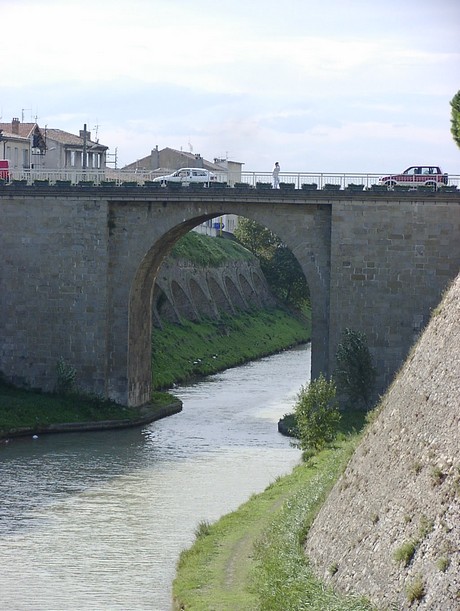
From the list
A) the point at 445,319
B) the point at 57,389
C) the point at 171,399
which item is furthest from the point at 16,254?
the point at 445,319

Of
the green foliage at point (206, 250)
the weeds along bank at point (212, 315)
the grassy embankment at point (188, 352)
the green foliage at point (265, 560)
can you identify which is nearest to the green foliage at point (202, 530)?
Result: the green foliage at point (265, 560)

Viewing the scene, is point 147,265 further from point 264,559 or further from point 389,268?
point 264,559

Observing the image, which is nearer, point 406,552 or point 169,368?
point 406,552

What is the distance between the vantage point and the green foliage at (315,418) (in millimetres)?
45938

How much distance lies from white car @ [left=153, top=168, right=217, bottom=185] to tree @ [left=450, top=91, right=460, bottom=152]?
21500mm

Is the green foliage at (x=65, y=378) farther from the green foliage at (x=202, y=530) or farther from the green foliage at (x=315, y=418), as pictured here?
the green foliage at (x=202, y=530)

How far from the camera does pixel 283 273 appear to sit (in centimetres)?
10994

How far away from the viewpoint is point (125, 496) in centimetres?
4303

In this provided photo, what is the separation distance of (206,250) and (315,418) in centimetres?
4833

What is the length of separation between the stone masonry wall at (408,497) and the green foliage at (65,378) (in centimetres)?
2840

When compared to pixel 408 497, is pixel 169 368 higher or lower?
lower

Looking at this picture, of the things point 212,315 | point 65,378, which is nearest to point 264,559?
point 65,378

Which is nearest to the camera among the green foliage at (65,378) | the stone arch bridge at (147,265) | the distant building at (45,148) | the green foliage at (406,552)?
the green foliage at (406,552)

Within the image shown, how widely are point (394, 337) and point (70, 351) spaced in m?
14.4
